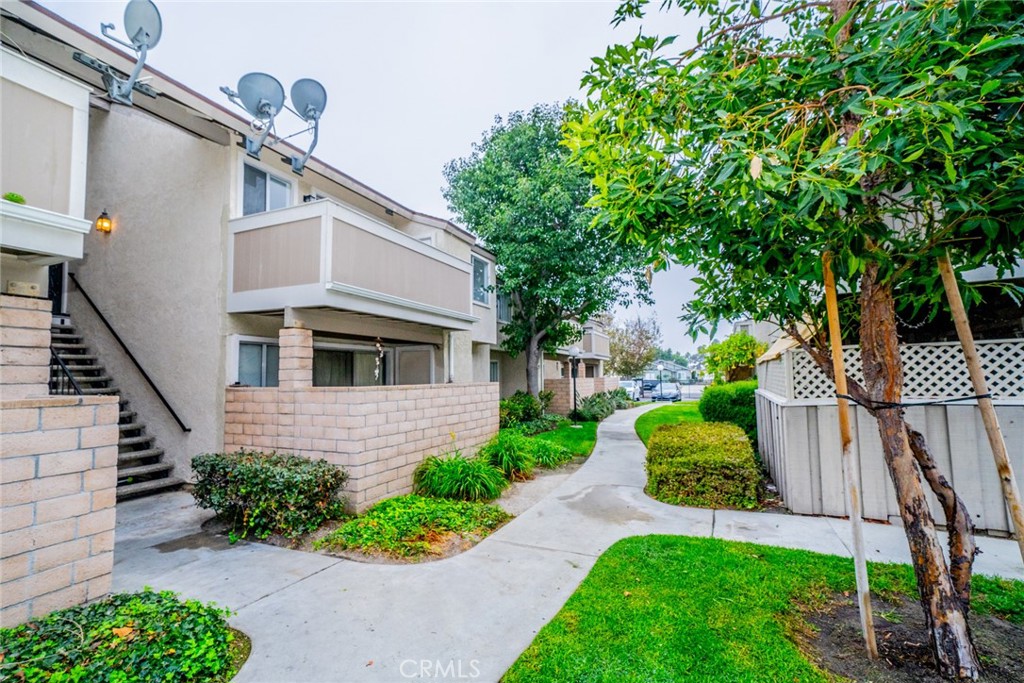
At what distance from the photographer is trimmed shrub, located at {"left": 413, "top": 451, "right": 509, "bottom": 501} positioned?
703cm

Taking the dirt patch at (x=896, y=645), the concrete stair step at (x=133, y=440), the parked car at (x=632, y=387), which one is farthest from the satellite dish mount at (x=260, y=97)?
the parked car at (x=632, y=387)

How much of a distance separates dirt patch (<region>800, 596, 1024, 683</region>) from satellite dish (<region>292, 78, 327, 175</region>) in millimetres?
8911

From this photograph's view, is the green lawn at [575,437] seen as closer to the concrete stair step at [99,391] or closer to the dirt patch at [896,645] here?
the dirt patch at [896,645]

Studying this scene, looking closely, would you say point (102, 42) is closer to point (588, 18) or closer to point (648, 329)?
point (588, 18)

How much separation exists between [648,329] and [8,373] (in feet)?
115

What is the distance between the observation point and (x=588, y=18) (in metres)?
6.15

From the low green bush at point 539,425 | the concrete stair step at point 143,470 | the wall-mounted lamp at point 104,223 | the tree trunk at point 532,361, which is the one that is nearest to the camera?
the concrete stair step at point 143,470

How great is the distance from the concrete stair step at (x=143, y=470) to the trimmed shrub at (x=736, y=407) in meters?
11.5

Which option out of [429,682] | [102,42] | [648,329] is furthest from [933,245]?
[648,329]

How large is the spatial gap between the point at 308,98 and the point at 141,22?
230 centimetres

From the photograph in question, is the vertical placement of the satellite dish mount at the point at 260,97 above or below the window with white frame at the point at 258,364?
above

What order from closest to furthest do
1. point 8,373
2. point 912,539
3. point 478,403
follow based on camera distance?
point 912,539 < point 8,373 < point 478,403

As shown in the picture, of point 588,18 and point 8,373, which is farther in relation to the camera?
point 588,18

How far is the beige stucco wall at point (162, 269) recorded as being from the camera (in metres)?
7.57
